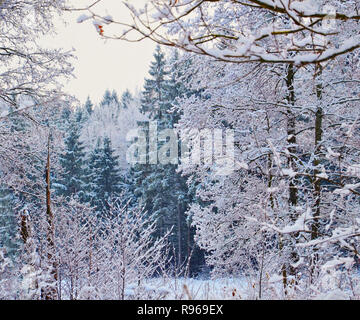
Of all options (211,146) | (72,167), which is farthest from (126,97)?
(211,146)

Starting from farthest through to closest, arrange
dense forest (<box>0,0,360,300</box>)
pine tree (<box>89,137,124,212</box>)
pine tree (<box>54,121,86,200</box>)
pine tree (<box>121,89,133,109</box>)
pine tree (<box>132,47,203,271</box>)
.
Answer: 1. pine tree (<box>121,89,133,109</box>)
2. pine tree (<box>89,137,124,212</box>)
3. pine tree (<box>54,121,86,200</box>)
4. pine tree (<box>132,47,203,271</box>)
5. dense forest (<box>0,0,360,300</box>)

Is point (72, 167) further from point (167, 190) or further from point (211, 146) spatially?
point (211, 146)

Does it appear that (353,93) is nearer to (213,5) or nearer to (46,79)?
(213,5)

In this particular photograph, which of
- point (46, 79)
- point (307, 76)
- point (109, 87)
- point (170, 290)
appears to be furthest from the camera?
point (109, 87)

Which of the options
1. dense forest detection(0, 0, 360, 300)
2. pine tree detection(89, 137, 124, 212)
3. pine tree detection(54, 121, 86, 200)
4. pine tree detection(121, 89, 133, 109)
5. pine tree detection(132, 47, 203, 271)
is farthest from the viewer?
pine tree detection(121, 89, 133, 109)

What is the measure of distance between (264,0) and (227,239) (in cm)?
556

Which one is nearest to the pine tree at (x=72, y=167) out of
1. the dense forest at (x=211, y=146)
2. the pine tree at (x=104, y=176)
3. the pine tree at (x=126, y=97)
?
the pine tree at (x=104, y=176)

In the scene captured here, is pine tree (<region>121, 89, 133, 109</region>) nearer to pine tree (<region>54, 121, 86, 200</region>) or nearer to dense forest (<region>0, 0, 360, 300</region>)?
pine tree (<region>54, 121, 86, 200</region>)

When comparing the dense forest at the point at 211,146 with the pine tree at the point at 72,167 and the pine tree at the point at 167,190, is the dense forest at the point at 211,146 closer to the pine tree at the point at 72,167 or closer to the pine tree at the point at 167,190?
the pine tree at the point at 167,190

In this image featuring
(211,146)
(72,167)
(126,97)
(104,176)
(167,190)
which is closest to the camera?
(211,146)

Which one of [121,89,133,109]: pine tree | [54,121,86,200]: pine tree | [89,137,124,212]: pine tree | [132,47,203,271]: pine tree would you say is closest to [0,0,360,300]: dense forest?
[132,47,203,271]: pine tree

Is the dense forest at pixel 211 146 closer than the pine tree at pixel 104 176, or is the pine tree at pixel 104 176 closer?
the dense forest at pixel 211 146

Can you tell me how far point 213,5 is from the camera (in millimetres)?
5297

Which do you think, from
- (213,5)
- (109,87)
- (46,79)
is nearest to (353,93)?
(213,5)
